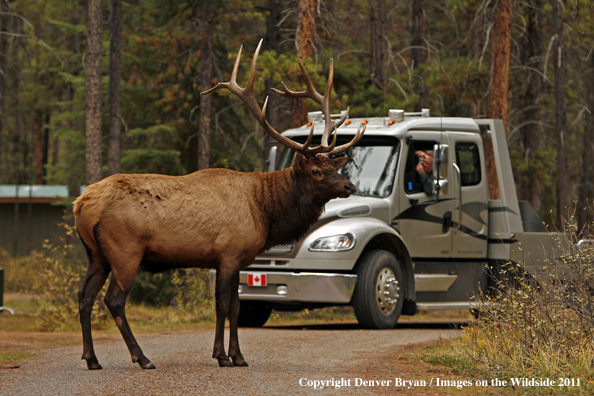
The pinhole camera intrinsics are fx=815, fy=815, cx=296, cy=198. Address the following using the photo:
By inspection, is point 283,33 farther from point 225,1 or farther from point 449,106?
point 449,106

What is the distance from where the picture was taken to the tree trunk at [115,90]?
63.7ft

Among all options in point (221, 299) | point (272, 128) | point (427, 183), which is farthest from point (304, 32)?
point (221, 299)

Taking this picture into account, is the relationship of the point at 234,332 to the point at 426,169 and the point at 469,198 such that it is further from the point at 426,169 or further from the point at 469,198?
the point at 469,198

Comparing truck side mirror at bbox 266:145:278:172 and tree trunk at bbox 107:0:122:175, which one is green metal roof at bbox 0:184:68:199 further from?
truck side mirror at bbox 266:145:278:172

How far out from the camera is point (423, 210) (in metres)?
12.2

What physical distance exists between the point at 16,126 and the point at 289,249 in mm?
35897

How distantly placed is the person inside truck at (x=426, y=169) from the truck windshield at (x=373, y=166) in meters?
0.47

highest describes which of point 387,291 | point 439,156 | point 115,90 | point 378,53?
point 378,53

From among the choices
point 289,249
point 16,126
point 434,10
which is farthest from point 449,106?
point 16,126

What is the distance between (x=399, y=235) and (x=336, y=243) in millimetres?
1144

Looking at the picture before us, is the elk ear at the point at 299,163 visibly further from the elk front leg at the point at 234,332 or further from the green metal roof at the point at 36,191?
the green metal roof at the point at 36,191

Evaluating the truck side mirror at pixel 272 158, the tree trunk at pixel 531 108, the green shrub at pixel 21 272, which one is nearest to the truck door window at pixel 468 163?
the truck side mirror at pixel 272 158

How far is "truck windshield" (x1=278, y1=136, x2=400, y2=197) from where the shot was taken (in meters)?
11.9

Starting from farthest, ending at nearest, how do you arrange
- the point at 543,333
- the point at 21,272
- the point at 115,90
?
the point at 21,272
the point at 115,90
the point at 543,333
